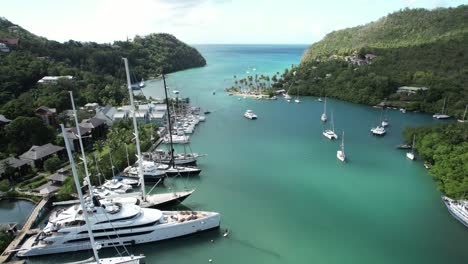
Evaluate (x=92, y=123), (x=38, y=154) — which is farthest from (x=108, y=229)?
(x=92, y=123)

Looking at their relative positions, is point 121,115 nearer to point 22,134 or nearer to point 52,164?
point 22,134

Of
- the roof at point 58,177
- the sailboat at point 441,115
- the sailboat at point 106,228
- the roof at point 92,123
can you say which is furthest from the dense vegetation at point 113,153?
the sailboat at point 441,115

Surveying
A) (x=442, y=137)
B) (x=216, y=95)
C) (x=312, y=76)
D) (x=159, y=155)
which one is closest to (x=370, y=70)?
(x=312, y=76)

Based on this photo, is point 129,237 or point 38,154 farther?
point 38,154

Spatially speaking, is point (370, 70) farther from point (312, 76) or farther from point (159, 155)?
point (159, 155)

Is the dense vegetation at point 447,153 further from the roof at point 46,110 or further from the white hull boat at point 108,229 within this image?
the roof at point 46,110

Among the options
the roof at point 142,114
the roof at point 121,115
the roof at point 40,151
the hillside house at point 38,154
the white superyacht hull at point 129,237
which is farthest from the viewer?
the roof at point 142,114

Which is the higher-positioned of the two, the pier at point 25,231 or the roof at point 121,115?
the roof at point 121,115
